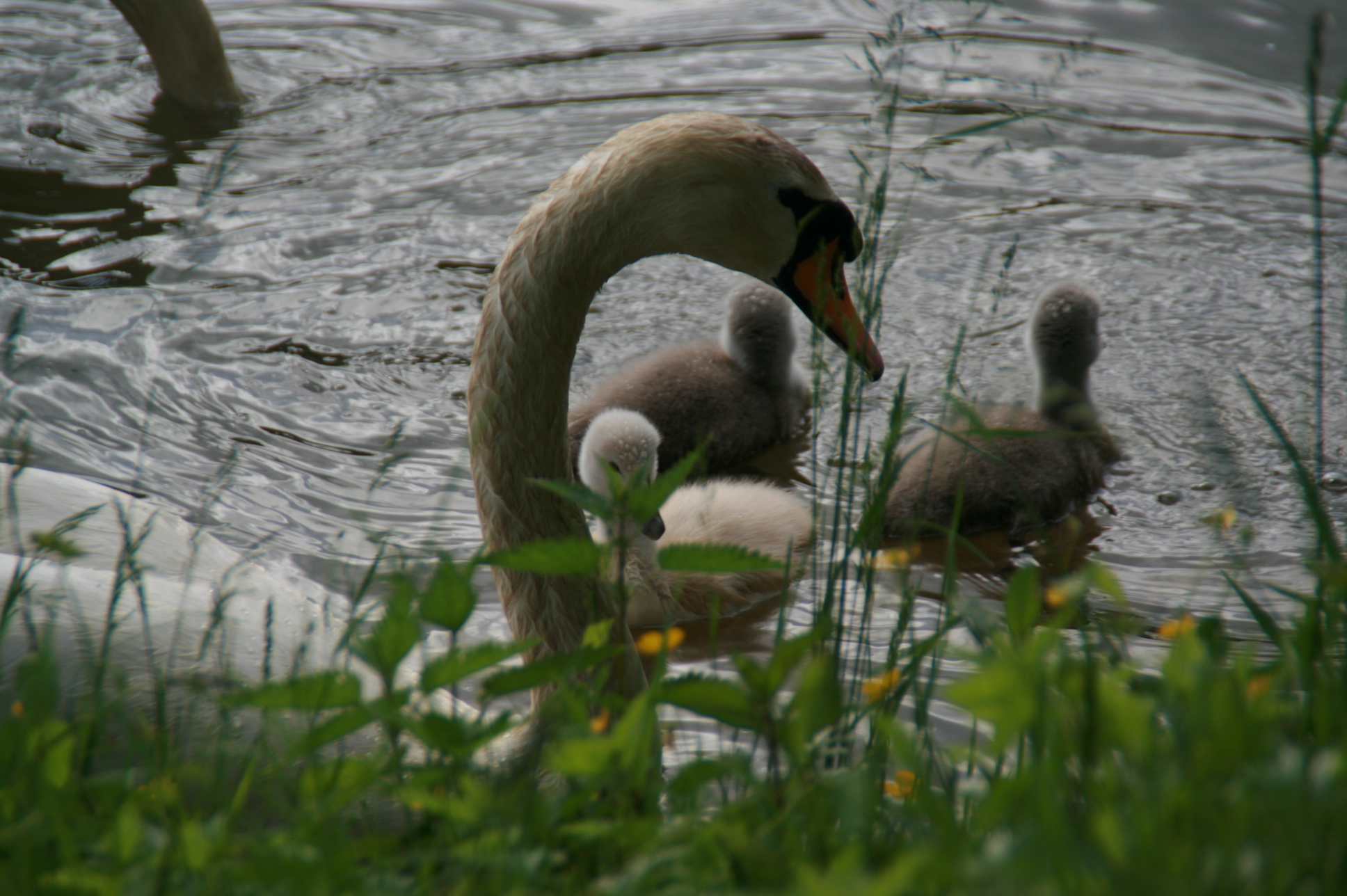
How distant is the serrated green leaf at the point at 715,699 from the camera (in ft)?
3.91

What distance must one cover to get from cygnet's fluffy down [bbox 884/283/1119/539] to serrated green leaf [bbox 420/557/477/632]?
2.62 meters

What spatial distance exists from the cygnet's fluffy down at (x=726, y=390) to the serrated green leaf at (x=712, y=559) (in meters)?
2.80

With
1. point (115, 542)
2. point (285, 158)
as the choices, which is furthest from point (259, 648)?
point (285, 158)

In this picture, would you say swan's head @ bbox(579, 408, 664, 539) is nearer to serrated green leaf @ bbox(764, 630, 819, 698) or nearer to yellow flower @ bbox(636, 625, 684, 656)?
yellow flower @ bbox(636, 625, 684, 656)

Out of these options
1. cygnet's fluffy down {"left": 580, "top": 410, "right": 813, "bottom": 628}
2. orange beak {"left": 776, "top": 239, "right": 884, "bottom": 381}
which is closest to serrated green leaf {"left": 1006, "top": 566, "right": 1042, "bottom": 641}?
orange beak {"left": 776, "top": 239, "right": 884, "bottom": 381}

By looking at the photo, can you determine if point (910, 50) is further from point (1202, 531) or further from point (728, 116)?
point (728, 116)

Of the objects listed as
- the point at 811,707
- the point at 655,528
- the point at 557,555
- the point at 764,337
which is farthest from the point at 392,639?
the point at 764,337

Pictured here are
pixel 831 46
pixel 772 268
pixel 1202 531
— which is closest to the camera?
pixel 772 268

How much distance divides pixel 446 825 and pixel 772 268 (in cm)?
195

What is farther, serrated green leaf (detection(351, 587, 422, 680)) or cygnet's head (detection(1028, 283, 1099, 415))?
cygnet's head (detection(1028, 283, 1099, 415))

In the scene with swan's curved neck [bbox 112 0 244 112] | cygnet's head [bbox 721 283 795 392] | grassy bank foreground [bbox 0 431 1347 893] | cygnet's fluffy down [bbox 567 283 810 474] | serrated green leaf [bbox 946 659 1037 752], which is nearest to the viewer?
grassy bank foreground [bbox 0 431 1347 893]

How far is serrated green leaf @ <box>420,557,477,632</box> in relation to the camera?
128 centimetres

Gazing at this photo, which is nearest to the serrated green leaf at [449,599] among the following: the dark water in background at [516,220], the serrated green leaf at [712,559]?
the serrated green leaf at [712,559]

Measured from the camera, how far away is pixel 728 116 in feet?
8.57
